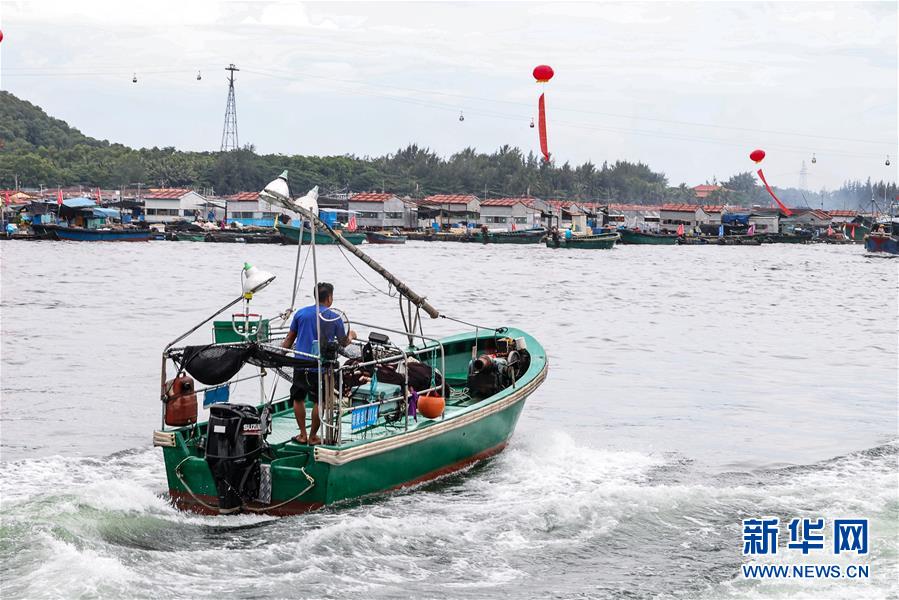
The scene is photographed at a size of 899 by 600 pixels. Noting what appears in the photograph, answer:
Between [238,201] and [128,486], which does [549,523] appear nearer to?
[128,486]

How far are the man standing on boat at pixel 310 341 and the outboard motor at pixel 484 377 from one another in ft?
9.74

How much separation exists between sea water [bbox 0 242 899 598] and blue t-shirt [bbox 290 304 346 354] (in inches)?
57.9

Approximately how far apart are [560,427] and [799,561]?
538 cm

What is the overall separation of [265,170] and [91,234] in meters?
47.5

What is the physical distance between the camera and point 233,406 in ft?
28.7

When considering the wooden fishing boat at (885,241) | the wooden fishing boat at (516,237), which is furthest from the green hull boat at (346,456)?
the wooden fishing boat at (516,237)

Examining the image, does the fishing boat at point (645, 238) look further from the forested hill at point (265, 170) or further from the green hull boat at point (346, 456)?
the green hull boat at point (346, 456)

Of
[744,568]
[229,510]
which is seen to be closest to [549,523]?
[744,568]

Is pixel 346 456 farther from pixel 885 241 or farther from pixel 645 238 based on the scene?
pixel 645 238

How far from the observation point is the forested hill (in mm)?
106000

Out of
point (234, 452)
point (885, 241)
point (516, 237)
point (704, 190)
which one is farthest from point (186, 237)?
point (704, 190)

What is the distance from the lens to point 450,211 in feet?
299

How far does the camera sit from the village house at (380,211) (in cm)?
8650

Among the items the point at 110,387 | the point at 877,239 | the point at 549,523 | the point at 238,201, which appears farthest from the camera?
the point at 238,201
